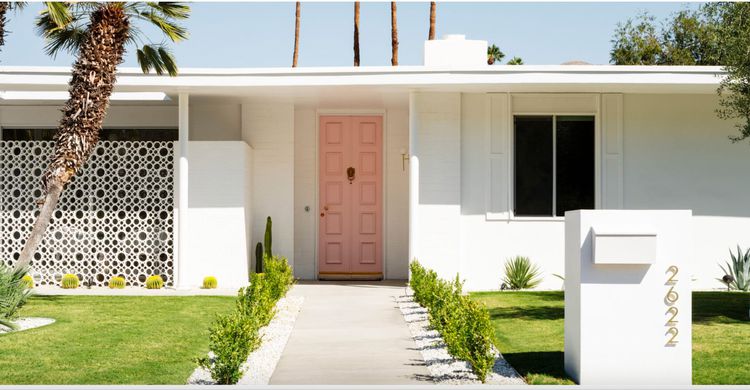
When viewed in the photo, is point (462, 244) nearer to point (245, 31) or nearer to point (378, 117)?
point (378, 117)

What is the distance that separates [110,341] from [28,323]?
184cm

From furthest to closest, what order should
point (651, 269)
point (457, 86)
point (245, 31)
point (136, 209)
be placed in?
1. point (245, 31)
2. point (136, 209)
3. point (457, 86)
4. point (651, 269)

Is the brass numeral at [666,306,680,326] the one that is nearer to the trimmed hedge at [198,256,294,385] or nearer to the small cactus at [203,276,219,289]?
the trimmed hedge at [198,256,294,385]

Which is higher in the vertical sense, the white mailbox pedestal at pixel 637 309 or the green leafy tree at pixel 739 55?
the green leafy tree at pixel 739 55

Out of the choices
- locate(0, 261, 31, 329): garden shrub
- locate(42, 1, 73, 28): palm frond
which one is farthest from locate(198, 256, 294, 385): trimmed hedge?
locate(42, 1, 73, 28): palm frond

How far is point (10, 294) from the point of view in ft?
34.9

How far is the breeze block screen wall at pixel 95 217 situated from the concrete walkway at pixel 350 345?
9.71 ft

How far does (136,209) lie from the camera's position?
16.8 metres

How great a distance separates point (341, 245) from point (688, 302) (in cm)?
1085

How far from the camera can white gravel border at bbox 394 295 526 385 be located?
7.42 meters

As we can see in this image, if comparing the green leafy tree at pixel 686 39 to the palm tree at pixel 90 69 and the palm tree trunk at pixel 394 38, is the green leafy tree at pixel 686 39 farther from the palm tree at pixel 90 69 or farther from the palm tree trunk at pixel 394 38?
the palm tree at pixel 90 69

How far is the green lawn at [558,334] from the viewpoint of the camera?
764 centimetres

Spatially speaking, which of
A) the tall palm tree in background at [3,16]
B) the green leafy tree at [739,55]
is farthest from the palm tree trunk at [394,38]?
the green leafy tree at [739,55]

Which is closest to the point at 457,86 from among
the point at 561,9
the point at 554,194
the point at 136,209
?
the point at 554,194
